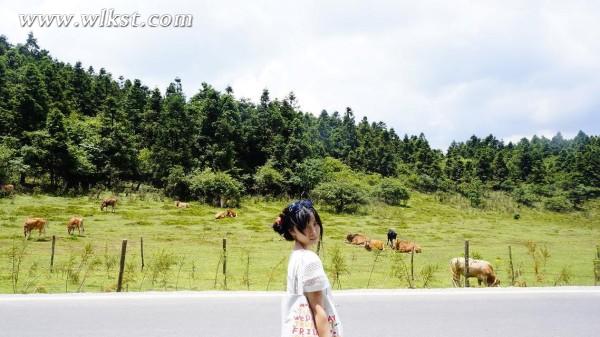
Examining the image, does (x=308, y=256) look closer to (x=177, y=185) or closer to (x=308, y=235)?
(x=308, y=235)

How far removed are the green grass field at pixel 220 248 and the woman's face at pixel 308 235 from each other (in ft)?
25.5

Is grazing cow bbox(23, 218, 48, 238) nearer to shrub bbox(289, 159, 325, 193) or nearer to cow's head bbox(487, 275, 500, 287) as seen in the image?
cow's head bbox(487, 275, 500, 287)

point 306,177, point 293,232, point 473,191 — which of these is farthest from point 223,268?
point 473,191

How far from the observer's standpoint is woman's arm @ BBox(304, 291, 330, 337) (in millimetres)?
2459

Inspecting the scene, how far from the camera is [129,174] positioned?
47125 mm

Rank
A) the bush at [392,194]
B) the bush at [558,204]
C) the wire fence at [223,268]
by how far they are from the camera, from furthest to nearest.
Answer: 1. the bush at [558,204]
2. the bush at [392,194]
3. the wire fence at [223,268]

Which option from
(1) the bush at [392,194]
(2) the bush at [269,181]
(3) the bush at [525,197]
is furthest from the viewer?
(3) the bush at [525,197]

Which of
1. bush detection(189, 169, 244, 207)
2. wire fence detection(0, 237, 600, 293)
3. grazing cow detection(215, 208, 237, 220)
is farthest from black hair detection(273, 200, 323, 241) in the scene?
bush detection(189, 169, 244, 207)

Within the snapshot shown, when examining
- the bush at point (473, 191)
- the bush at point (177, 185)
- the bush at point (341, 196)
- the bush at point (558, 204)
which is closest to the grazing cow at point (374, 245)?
the bush at point (341, 196)

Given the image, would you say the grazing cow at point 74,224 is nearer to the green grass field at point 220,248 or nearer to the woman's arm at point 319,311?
the green grass field at point 220,248

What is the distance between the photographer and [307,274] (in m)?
2.48

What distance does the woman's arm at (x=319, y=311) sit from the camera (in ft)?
8.07

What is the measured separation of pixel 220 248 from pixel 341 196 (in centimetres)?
2225

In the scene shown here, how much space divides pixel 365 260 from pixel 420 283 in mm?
6614
